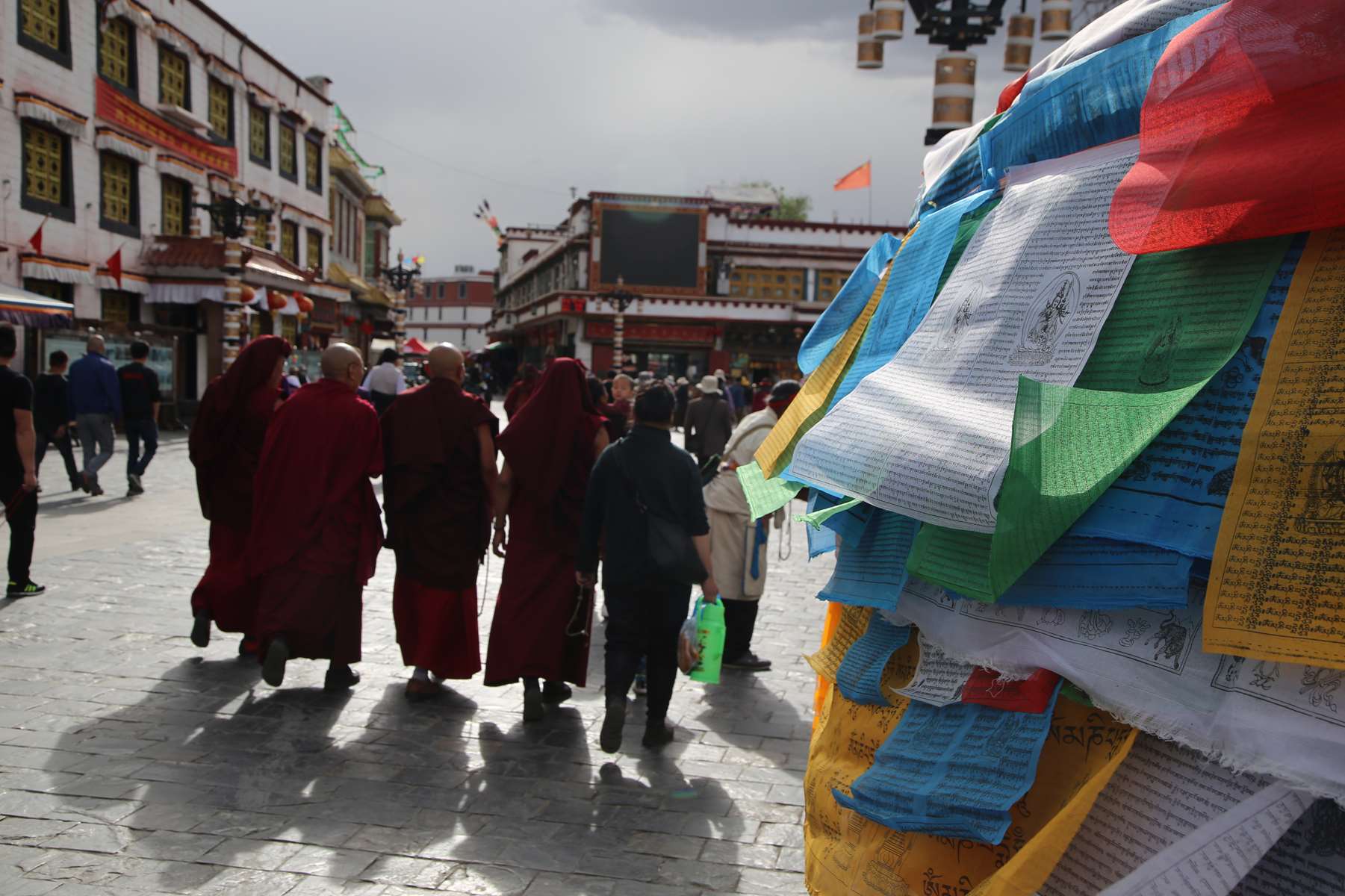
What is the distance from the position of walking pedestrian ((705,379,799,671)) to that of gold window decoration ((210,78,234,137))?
75.0ft

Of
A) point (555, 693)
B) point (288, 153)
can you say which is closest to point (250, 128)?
point (288, 153)

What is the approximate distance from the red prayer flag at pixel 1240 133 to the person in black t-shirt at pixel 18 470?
22.8 ft

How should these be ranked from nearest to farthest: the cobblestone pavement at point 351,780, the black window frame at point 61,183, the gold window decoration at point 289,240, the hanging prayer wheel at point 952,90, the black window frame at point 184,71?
the cobblestone pavement at point 351,780 → the hanging prayer wheel at point 952,90 → the black window frame at point 61,183 → the black window frame at point 184,71 → the gold window decoration at point 289,240

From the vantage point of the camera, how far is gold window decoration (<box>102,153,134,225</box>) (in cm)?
2105

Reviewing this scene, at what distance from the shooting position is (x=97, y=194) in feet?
67.5

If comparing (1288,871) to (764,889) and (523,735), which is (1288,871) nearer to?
(764,889)

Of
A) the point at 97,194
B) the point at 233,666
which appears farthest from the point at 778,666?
the point at 97,194

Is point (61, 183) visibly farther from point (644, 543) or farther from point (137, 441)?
point (644, 543)

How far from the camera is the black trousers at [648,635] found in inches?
190

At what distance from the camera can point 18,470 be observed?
22.5ft

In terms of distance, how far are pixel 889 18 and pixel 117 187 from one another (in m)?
18.0

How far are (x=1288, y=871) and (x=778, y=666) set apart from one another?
4826mm

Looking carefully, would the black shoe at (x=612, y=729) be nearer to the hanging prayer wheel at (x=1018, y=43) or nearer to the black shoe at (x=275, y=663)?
the black shoe at (x=275, y=663)

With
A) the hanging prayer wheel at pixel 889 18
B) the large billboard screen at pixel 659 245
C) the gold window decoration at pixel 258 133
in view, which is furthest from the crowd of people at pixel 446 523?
the large billboard screen at pixel 659 245
